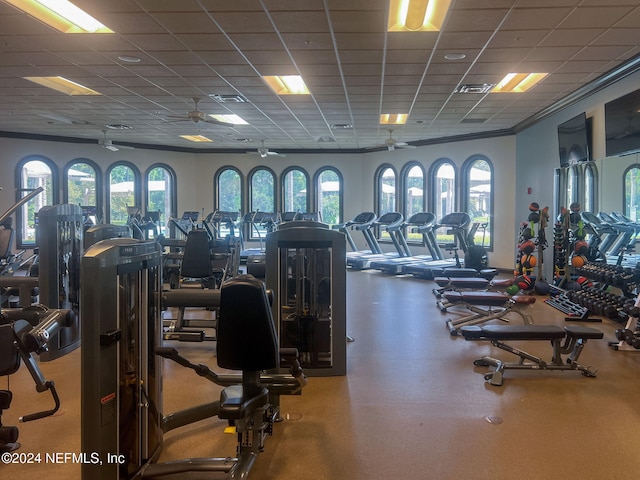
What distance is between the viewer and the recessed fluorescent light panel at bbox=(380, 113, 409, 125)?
8.78 m

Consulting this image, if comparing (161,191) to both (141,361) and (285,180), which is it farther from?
(141,361)

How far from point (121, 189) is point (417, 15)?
33.5 ft

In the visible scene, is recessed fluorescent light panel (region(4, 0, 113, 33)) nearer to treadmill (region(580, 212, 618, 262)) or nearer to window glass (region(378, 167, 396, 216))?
treadmill (region(580, 212, 618, 262))

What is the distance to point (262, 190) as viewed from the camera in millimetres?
13461

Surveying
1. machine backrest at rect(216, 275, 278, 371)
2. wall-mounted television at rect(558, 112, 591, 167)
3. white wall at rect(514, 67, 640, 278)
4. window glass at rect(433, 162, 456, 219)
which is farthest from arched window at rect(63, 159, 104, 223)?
machine backrest at rect(216, 275, 278, 371)

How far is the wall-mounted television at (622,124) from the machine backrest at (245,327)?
5327 mm

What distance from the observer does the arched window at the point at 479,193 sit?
1059 centimetres

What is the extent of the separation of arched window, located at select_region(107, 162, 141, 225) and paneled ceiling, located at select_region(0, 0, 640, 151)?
9.96 ft

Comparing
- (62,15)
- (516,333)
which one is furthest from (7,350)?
(62,15)

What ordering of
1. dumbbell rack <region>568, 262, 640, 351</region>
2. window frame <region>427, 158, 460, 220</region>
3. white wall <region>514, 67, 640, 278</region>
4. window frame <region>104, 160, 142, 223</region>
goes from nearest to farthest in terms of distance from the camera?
dumbbell rack <region>568, 262, 640, 351</region> < white wall <region>514, 67, 640, 278</region> < window frame <region>427, 158, 460, 220</region> < window frame <region>104, 160, 142, 223</region>

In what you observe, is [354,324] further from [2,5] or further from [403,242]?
[403,242]

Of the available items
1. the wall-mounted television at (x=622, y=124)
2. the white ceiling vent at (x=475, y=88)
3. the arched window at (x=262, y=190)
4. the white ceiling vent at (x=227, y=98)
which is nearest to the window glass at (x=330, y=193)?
the arched window at (x=262, y=190)

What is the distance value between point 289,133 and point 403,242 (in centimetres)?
369

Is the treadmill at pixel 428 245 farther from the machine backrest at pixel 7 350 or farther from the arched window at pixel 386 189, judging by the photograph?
the machine backrest at pixel 7 350
